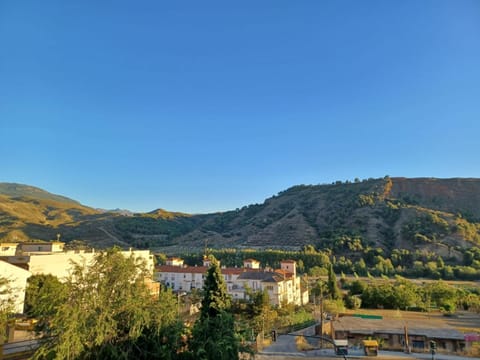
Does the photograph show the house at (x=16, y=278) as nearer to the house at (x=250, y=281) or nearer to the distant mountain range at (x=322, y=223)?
the house at (x=250, y=281)

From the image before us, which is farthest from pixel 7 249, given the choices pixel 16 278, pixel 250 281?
pixel 250 281

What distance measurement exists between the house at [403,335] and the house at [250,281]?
18112mm

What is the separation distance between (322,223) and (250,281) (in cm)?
7597

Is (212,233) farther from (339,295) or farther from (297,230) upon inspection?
(339,295)

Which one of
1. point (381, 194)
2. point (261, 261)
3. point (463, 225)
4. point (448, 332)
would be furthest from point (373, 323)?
point (381, 194)

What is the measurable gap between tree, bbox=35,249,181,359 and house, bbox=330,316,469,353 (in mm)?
16413

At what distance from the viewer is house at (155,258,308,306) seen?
46531mm

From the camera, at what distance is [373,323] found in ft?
93.8

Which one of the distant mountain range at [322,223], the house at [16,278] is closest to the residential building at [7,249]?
the house at [16,278]

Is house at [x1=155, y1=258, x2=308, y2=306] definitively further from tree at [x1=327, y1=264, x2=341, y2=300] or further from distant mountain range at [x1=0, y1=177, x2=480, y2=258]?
distant mountain range at [x1=0, y1=177, x2=480, y2=258]

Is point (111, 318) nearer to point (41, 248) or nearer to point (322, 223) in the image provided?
Result: point (41, 248)

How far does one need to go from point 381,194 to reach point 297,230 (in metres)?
40.3

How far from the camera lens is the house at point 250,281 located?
153 ft

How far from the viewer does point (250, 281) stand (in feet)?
163
